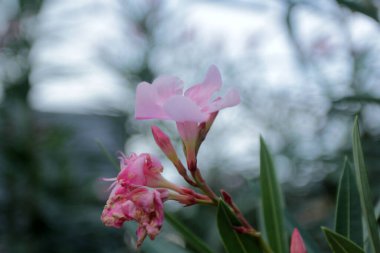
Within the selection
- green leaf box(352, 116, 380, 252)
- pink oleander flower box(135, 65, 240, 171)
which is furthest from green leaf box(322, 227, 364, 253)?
pink oleander flower box(135, 65, 240, 171)

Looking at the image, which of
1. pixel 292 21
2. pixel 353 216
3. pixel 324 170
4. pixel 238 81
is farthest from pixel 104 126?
pixel 353 216

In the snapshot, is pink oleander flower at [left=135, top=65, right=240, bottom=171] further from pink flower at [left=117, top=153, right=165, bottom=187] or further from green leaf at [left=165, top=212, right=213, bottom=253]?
green leaf at [left=165, top=212, right=213, bottom=253]

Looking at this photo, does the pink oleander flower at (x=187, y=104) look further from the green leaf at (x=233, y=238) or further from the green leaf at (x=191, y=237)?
the green leaf at (x=191, y=237)

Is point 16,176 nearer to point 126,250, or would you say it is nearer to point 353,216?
point 126,250

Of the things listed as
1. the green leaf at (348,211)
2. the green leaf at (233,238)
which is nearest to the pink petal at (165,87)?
the green leaf at (233,238)

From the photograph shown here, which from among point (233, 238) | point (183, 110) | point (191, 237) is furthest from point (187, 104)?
point (191, 237)

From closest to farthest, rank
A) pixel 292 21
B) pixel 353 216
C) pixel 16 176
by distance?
pixel 353 216 < pixel 292 21 < pixel 16 176

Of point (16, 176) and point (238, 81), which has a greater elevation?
point (238, 81)
